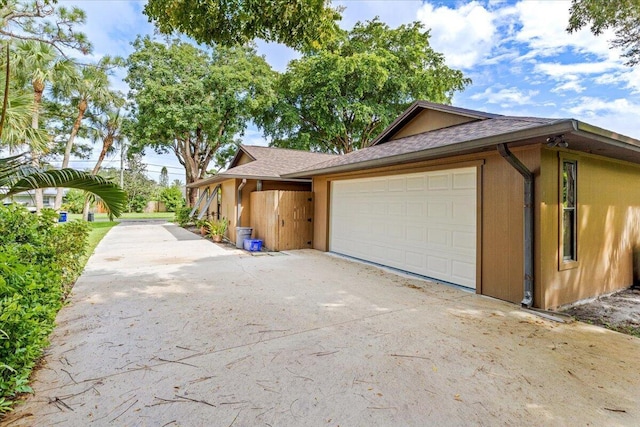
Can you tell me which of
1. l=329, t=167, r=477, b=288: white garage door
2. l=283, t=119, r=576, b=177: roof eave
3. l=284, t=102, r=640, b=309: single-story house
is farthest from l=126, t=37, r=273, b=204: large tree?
l=283, t=119, r=576, b=177: roof eave

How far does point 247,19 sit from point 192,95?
17.4 m

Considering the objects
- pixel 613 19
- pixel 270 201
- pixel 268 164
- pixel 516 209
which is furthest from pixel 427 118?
pixel 268 164

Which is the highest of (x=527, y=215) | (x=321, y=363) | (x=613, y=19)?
(x=613, y=19)

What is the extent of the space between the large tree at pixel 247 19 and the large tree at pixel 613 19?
634 cm

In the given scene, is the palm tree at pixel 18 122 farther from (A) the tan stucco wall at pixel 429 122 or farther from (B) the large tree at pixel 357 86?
(B) the large tree at pixel 357 86

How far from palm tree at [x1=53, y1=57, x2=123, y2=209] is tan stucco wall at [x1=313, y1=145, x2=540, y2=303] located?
729 inches

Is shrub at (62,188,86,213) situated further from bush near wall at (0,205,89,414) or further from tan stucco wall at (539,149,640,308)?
tan stucco wall at (539,149,640,308)

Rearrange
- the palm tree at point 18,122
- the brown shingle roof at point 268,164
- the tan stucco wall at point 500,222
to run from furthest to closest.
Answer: the brown shingle roof at point 268,164 → the tan stucco wall at point 500,222 → the palm tree at point 18,122

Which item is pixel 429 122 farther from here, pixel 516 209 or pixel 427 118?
pixel 516 209

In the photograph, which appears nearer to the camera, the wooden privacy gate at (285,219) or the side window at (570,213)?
the side window at (570,213)

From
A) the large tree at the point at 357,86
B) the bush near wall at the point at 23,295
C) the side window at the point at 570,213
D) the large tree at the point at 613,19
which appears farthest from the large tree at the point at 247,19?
the large tree at the point at 357,86

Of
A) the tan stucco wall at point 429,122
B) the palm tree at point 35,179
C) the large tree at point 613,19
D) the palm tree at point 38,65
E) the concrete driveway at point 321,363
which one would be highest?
the palm tree at point 38,65

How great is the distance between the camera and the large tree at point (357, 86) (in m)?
19.3

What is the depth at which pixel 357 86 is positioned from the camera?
64.1 feet
